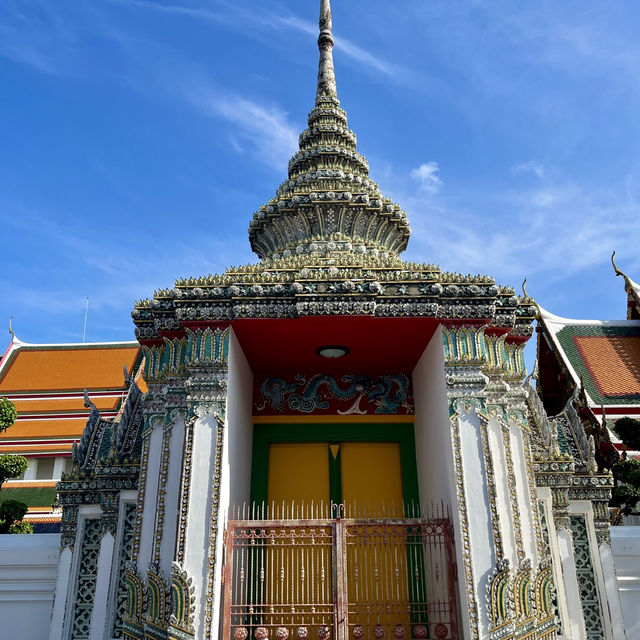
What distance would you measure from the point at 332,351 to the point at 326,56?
960 cm

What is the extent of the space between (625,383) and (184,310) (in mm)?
13816

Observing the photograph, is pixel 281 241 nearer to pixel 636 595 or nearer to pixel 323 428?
pixel 323 428

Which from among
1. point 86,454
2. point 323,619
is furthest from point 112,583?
point 323,619

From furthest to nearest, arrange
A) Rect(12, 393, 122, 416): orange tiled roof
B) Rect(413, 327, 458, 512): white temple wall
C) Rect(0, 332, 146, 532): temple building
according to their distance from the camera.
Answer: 1. Rect(12, 393, 122, 416): orange tiled roof
2. Rect(0, 332, 146, 532): temple building
3. Rect(413, 327, 458, 512): white temple wall

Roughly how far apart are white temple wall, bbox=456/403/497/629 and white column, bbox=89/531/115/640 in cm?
492

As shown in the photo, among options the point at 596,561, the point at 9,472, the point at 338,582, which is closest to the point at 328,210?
the point at 338,582

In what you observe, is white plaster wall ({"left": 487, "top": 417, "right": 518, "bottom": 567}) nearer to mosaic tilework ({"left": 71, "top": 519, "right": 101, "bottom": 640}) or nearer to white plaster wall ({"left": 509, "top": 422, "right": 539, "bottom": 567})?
white plaster wall ({"left": 509, "top": 422, "right": 539, "bottom": 567})

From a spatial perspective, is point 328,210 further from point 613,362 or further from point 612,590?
point 613,362

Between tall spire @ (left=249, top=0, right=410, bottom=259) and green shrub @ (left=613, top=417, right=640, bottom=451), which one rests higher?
tall spire @ (left=249, top=0, right=410, bottom=259)

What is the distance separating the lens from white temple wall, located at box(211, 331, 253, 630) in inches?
321

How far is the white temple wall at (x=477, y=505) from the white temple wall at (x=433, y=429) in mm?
191

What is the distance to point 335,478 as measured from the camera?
34.8 ft

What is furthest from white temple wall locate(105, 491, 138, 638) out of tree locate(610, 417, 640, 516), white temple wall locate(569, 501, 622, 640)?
tree locate(610, 417, 640, 516)

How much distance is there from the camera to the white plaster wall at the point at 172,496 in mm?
8359
